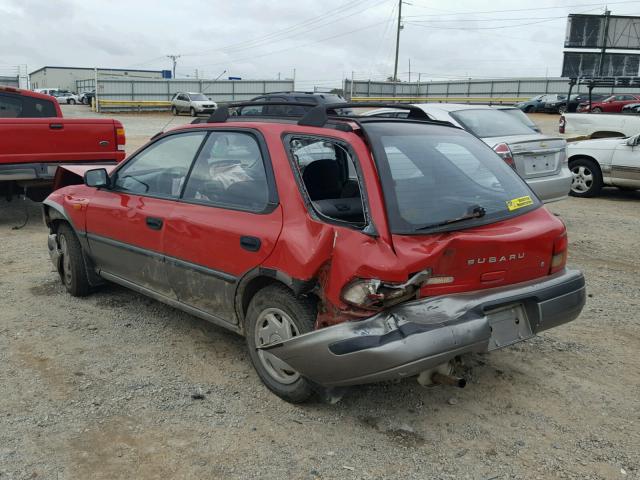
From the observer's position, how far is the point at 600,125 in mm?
12398

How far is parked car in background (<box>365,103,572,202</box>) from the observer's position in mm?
7434

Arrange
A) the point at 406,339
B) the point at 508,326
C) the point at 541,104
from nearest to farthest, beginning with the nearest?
the point at 406,339 < the point at 508,326 < the point at 541,104

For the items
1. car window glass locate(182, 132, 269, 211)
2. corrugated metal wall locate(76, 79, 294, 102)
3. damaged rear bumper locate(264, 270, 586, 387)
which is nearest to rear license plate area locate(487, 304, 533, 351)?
damaged rear bumper locate(264, 270, 586, 387)

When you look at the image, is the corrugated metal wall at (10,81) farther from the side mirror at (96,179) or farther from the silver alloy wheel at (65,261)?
the side mirror at (96,179)

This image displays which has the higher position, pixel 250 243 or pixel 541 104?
pixel 541 104

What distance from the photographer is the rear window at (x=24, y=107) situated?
28.2 ft

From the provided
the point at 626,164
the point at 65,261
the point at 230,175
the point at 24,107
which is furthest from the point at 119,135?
the point at 626,164

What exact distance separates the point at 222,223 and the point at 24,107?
6644 millimetres

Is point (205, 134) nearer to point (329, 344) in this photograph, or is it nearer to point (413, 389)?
point (329, 344)

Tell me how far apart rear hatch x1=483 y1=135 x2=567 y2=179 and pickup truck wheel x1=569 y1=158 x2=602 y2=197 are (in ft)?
9.48

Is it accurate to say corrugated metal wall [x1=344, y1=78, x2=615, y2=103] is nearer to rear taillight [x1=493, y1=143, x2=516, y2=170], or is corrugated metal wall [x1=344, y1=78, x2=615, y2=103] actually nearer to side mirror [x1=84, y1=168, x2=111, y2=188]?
rear taillight [x1=493, y1=143, x2=516, y2=170]

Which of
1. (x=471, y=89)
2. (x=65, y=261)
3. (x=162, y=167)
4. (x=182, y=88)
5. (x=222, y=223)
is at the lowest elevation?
(x=65, y=261)

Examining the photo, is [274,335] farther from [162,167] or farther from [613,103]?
[613,103]

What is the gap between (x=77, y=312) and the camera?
4.88 metres
